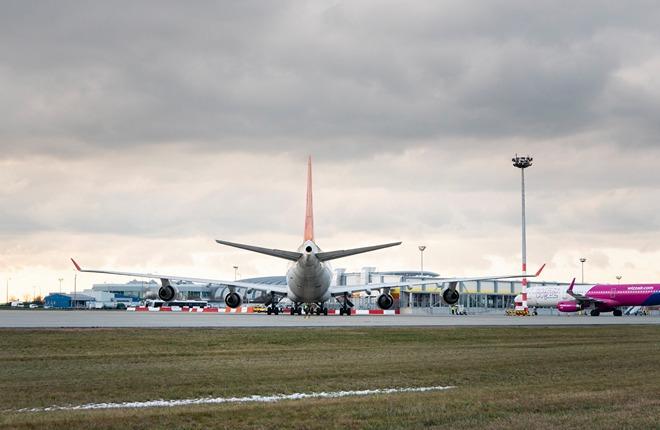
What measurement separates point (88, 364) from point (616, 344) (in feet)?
67.6

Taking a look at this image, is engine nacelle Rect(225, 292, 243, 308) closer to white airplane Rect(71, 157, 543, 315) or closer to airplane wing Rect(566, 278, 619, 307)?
white airplane Rect(71, 157, 543, 315)

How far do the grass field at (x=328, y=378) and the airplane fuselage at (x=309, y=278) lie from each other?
87.5 ft

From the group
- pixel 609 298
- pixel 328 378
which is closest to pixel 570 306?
pixel 609 298

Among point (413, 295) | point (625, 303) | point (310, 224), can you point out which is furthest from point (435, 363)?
point (413, 295)

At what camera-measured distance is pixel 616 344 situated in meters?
32.0

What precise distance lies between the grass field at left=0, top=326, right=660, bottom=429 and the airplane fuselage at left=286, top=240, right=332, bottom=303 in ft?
87.5

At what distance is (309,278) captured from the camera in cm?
6269

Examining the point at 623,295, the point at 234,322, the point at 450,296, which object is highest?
the point at 623,295

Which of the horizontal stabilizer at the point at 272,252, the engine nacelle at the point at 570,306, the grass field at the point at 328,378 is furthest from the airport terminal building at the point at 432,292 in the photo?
the grass field at the point at 328,378

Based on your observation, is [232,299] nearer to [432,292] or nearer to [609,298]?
[609,298]

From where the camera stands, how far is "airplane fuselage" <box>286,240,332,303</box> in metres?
59.6

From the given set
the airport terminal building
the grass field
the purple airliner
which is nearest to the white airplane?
the grass field

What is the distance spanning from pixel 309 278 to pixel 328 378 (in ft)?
146

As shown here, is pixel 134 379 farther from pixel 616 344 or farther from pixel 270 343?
pixel 616 344
